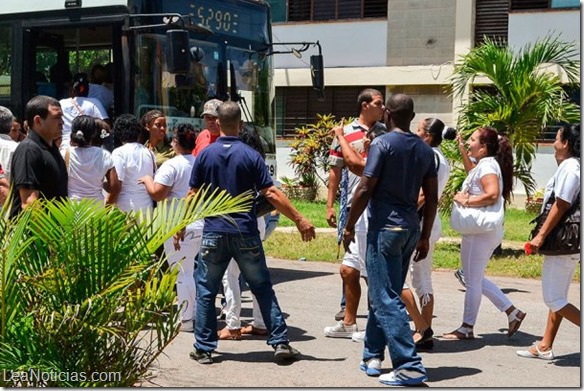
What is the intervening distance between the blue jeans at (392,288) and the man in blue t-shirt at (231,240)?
2.18 feet

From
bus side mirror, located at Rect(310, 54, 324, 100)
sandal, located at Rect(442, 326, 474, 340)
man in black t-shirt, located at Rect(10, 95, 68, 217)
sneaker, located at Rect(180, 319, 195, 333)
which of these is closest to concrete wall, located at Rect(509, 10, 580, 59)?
bus side mirror, located at Rect(310, 54, 324, 100)

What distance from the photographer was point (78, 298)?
4934mm

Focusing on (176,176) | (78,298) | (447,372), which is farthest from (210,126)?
(78,298)

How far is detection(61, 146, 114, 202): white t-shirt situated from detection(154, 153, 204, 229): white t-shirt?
497mm

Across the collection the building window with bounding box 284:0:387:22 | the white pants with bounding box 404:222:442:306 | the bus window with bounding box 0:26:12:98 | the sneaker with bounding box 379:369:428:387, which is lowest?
the sneaker with bounding box 379:369:428:387

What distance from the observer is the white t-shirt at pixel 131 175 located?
8812 millimetres

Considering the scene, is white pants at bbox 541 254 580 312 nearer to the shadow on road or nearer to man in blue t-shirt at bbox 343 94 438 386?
the shadow on road

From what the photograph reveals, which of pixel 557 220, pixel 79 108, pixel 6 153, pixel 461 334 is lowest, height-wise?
pixel 461 334

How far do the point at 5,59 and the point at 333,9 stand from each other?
1357 cm

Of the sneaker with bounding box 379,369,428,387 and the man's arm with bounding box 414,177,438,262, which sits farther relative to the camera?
the man's arm with bounding box 414,177,438,262

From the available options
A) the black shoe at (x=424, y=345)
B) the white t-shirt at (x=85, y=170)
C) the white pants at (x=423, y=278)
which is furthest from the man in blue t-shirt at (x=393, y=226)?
the white t-shirt at (x=85, y=170)

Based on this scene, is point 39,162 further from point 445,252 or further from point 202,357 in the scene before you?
point 445,252

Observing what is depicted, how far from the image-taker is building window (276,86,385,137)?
→ 2394 centimetres

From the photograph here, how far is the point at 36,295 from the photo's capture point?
16.3 feet
